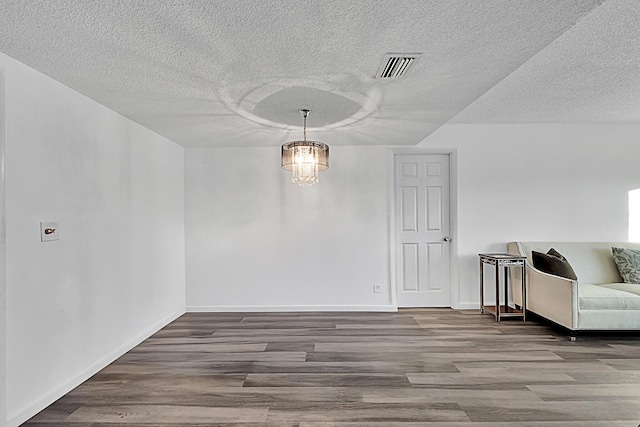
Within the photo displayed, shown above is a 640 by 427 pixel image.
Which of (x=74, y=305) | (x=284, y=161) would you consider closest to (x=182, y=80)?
(x=284, y=161)

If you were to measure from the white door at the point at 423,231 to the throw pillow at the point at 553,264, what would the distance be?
1.15 metres

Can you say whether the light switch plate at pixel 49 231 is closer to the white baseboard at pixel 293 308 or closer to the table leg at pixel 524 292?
the white baseboard at pixel 293 308

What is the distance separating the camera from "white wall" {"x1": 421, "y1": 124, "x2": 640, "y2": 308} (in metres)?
5.33

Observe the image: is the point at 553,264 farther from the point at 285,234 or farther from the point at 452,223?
the point at 285,234

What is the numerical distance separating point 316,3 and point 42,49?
1.65 metres

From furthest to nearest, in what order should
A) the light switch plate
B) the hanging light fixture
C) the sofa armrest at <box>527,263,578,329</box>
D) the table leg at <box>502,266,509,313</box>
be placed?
the table leg at <box>502,266,509,313</box> → the sofa armrest at <box>527,263,578,329</box> → the hanging light fixture → the light switch plate

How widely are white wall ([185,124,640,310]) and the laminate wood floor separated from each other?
34.3 inches

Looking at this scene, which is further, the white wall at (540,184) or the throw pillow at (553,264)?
the white wall at (540,184)

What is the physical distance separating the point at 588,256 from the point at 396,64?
Answer: 3.93 metres

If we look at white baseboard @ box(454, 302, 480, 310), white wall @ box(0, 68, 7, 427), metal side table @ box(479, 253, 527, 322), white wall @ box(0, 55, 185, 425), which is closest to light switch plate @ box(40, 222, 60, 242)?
white wall @ box(0, 55, 185, 425)

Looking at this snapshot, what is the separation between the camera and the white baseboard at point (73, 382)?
2.49 metres

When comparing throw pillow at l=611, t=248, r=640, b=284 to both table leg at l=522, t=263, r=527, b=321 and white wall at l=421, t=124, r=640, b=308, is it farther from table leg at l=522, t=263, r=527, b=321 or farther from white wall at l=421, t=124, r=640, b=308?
table leg at l=522, t=263, r=527, b=321

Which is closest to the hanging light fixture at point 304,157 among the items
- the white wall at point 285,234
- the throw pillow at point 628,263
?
the white wall at point 285,234

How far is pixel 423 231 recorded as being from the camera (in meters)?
5.60
